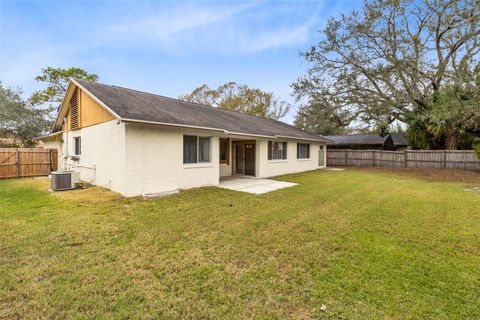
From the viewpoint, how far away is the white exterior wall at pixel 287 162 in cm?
1228

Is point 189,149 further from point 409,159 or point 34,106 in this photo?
point 34,106

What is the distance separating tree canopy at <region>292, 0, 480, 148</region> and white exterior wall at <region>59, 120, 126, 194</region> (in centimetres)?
1644

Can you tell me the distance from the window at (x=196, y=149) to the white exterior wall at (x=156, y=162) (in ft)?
0.73

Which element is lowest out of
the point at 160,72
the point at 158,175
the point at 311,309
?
the point at 311,309

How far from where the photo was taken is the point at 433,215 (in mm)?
5723

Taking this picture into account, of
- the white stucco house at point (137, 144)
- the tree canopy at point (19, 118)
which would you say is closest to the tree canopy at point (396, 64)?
the white stucco house at point (137, 144)

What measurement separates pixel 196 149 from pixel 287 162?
6959mm

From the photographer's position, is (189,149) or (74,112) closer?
(189,149)

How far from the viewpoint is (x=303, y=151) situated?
1612cm

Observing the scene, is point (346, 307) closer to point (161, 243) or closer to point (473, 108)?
point (161, 243)

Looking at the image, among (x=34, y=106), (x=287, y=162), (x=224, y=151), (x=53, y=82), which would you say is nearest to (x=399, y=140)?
(x=287, y=162)

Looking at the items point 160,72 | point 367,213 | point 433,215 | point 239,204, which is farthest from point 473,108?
point 160,72

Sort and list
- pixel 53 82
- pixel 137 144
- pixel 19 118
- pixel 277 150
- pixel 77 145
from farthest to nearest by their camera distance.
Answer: pixel 53 82, pixel 19 118, pixel 277 150, pixel 77 145, pixel 137 144

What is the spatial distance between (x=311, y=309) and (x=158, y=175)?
6665 millimetres
